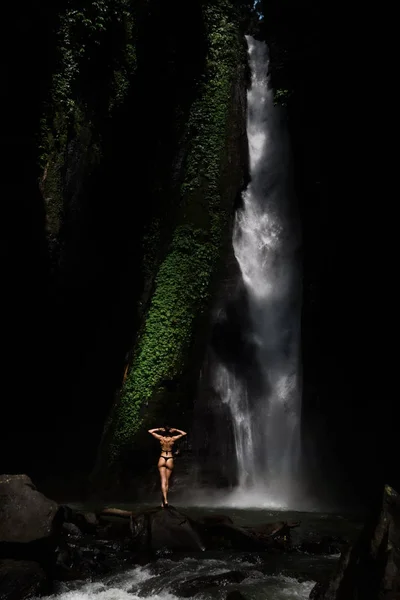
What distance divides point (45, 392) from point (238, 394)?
5.52 meters

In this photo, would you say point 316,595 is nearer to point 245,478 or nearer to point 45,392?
point 245,478

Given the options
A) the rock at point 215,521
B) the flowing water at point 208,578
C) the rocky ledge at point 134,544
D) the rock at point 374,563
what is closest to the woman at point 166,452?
the rocky ledge at point 134,544

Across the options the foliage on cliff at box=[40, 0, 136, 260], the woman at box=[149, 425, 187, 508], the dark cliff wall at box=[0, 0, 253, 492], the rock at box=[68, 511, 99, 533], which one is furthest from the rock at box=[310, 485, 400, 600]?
the foliage on cliff at box=[40, 0, 136, 260]

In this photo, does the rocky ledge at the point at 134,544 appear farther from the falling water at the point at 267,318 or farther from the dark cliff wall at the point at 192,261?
the falling water at the point at 267,318

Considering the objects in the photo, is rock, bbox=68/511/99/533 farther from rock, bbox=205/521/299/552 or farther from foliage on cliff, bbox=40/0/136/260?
foliage on cliff, bbox=40/0/136/260

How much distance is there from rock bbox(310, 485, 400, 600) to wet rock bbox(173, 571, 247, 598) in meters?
1.68

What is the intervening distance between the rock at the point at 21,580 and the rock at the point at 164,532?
6.42ft

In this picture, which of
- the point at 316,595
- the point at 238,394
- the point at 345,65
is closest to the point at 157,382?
the point at 238,394

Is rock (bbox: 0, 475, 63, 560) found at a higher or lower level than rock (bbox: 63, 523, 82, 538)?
higher

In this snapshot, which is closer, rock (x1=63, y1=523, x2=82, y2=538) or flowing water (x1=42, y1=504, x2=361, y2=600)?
flowing water (x1=42, y1=504, x2=361, y2=600)

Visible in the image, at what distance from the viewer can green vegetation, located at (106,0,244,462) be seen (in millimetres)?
12562

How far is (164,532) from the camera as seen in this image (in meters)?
6.99

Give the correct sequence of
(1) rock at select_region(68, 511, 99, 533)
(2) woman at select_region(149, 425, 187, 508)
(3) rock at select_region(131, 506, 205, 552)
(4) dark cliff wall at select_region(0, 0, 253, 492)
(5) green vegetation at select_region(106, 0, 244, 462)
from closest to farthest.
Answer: (3) rock at select_region(131, 506, 205, 552) < (1) rock at select_region(68, 511, 99, 533) < (2) woman at select_region(149, 425, 187, 508) < (4) dark cliff wall at select_region(0, 0, 253, 492) < (5) green vegetation at select_region(106, 0, 244, 462)

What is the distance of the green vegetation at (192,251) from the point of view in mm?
12562
